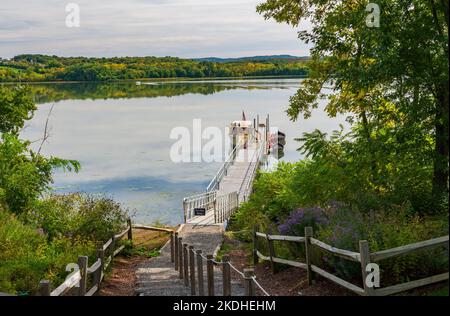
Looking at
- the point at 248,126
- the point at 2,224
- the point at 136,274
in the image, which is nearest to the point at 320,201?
the point at 136,274

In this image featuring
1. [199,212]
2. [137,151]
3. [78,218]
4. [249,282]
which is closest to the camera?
[249,282]

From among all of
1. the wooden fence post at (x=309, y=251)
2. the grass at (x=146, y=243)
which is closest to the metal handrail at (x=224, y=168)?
the grass at (x=146, y=243)

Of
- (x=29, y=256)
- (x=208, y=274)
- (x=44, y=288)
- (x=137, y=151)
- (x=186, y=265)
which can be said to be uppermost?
(x=44, y=288)

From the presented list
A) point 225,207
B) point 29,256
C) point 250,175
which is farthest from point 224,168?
point 29,256

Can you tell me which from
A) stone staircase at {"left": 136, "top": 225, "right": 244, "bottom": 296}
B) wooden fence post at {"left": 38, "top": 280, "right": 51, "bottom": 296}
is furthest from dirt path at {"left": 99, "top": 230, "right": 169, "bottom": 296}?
wooden fence post at {"left": 38, "top": 280, "right": 51, "bottom": 296}

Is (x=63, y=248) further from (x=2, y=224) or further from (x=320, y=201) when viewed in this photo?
(x=320, y=201)

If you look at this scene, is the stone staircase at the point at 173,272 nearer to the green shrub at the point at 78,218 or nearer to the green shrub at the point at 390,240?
the green shrub at the point at 78,218

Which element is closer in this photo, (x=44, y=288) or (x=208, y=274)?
(x=44, y=288)

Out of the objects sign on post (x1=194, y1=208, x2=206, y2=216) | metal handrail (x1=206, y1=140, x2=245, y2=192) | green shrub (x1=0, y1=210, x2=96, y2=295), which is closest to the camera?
green shrub (x1=0, y1=210, x2=96, y2=295)

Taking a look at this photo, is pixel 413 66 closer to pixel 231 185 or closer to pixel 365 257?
pixel 365 257

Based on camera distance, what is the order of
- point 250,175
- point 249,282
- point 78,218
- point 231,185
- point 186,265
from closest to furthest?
point 249,282 < point 186,265 < point 78,218 < point 231,185 < point 250,175

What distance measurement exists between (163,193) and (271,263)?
81.3 ft

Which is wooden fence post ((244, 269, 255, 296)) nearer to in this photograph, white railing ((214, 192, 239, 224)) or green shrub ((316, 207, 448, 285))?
green shrub ((316, 207, 448, 285))

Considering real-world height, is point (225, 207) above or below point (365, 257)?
below
